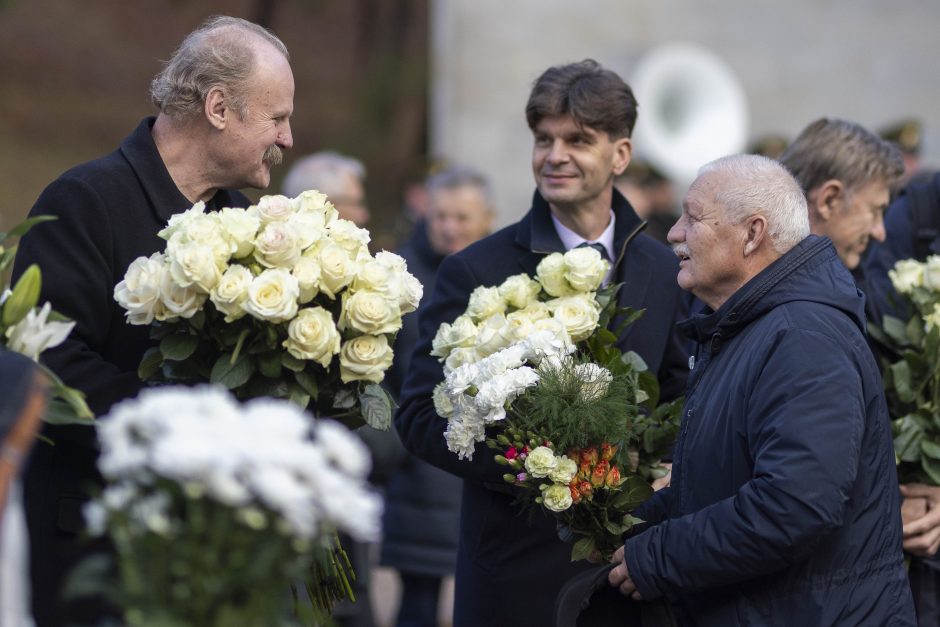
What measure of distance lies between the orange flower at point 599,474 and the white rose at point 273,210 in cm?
94

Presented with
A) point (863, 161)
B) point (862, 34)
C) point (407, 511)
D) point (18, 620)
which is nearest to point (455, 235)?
point (407, 511)

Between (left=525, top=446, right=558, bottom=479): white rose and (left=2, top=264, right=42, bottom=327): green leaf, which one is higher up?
(left=2, top=264, right=42, bottom=327): green leaf

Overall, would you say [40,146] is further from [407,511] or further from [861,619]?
[861,619]

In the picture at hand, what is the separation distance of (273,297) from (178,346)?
0.27m

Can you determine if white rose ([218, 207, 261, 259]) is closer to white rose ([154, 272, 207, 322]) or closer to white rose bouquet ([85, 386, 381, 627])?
white rose ([154, 272, 207, 322])

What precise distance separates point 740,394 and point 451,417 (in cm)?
77

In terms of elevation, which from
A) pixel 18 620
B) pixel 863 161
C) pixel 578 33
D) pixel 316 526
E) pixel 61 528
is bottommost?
pixel 61 528

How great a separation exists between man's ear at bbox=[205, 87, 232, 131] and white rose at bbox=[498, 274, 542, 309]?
2.81 ft

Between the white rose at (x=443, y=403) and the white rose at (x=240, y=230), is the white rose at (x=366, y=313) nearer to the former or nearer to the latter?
the white rose at (x=240, y=230)

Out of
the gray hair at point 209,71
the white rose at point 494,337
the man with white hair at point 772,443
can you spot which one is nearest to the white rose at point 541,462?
the man with white hair at point 772,443

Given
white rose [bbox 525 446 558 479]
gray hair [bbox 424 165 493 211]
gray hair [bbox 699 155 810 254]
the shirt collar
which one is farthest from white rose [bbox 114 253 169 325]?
gray hair [bbox 424 165 493 211]

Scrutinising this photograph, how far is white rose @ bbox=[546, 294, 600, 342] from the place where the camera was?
3.28 m

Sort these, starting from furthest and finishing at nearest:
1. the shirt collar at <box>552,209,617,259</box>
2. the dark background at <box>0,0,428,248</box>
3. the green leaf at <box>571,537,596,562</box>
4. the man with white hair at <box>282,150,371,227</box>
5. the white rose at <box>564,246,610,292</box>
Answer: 1. the dark background at <box>0,0,428,248</box>
2. the man with white hair at <box>282,150,371,227</box>
3. the shirt collar at <box>552,209,617,259</box>
4. the white rose at <box>564,246,610,292</box>
5. the green leaf at <box>571,537,596,562</box>

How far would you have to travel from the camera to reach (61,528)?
2998 mm
